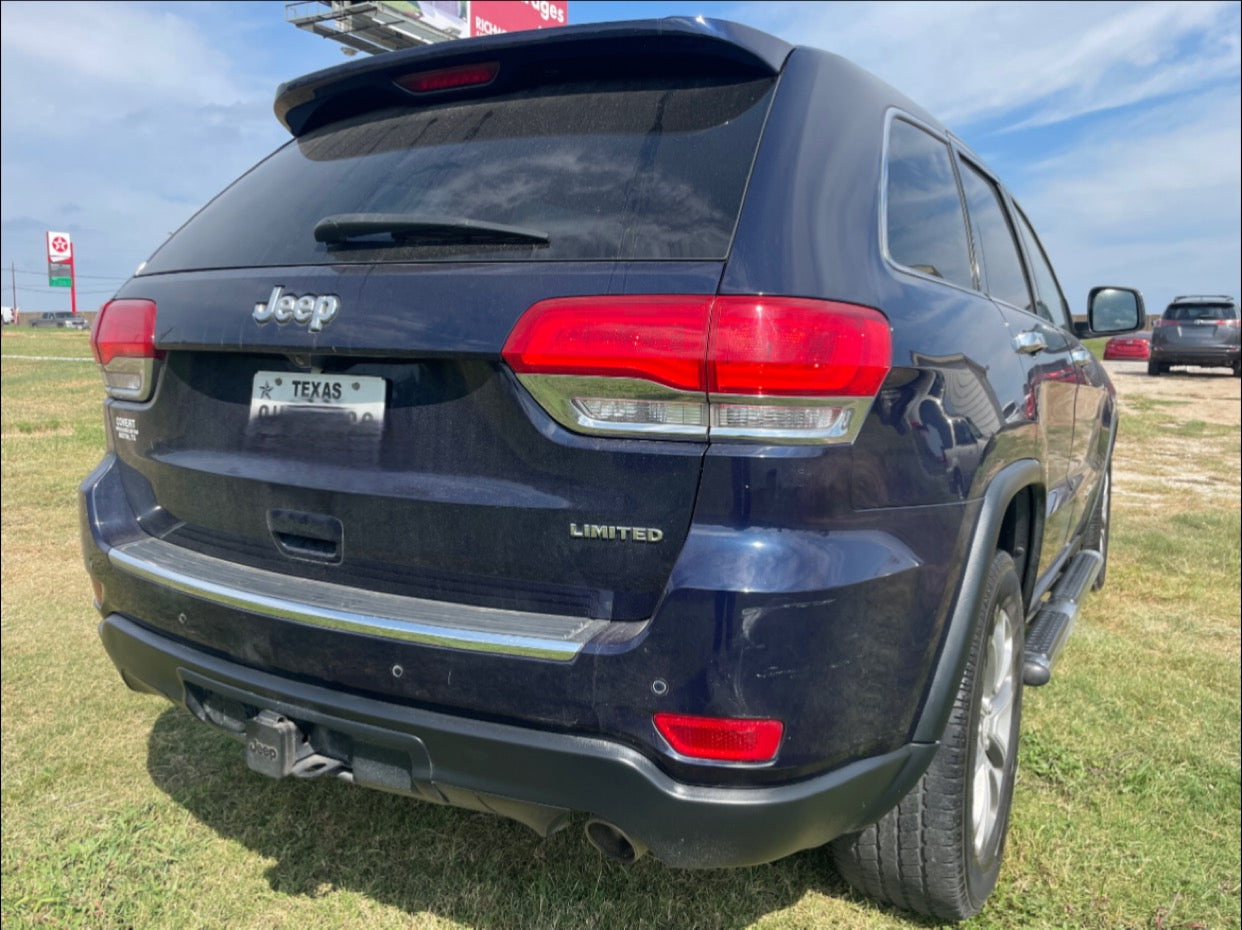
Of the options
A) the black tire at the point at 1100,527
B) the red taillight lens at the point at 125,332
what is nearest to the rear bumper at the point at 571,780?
the red taillight lens at the point at 125,332

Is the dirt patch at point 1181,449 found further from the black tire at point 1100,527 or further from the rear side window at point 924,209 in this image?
the rear side window at point 924,209

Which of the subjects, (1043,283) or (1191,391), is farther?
(1191,391)

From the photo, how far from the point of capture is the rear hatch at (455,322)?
1.68 m

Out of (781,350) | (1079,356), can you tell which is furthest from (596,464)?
(1079,356)

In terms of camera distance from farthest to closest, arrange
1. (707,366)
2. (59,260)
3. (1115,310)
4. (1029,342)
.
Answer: (59,260) < (1115,310) < (1029,342) < (707,366)

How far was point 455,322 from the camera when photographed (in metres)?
1.75

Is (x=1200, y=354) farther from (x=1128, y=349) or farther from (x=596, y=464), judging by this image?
(x=596, y=464)

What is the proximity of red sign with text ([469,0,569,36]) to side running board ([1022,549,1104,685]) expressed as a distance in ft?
134

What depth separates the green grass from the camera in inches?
91.4

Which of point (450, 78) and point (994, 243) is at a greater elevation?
point (450, 78)

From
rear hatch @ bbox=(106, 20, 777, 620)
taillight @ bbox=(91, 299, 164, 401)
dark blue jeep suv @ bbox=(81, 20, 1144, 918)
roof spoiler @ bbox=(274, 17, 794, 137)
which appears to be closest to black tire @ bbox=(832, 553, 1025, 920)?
dark blue jeep suv @ bbox=(81, 20, 1144, 918)

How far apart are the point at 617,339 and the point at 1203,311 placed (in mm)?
23909

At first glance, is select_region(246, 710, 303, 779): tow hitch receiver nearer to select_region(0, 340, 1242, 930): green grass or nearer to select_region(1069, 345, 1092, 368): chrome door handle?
select_region(0, 340, 1242, 930): green grass

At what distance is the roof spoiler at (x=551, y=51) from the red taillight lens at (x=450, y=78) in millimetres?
18
